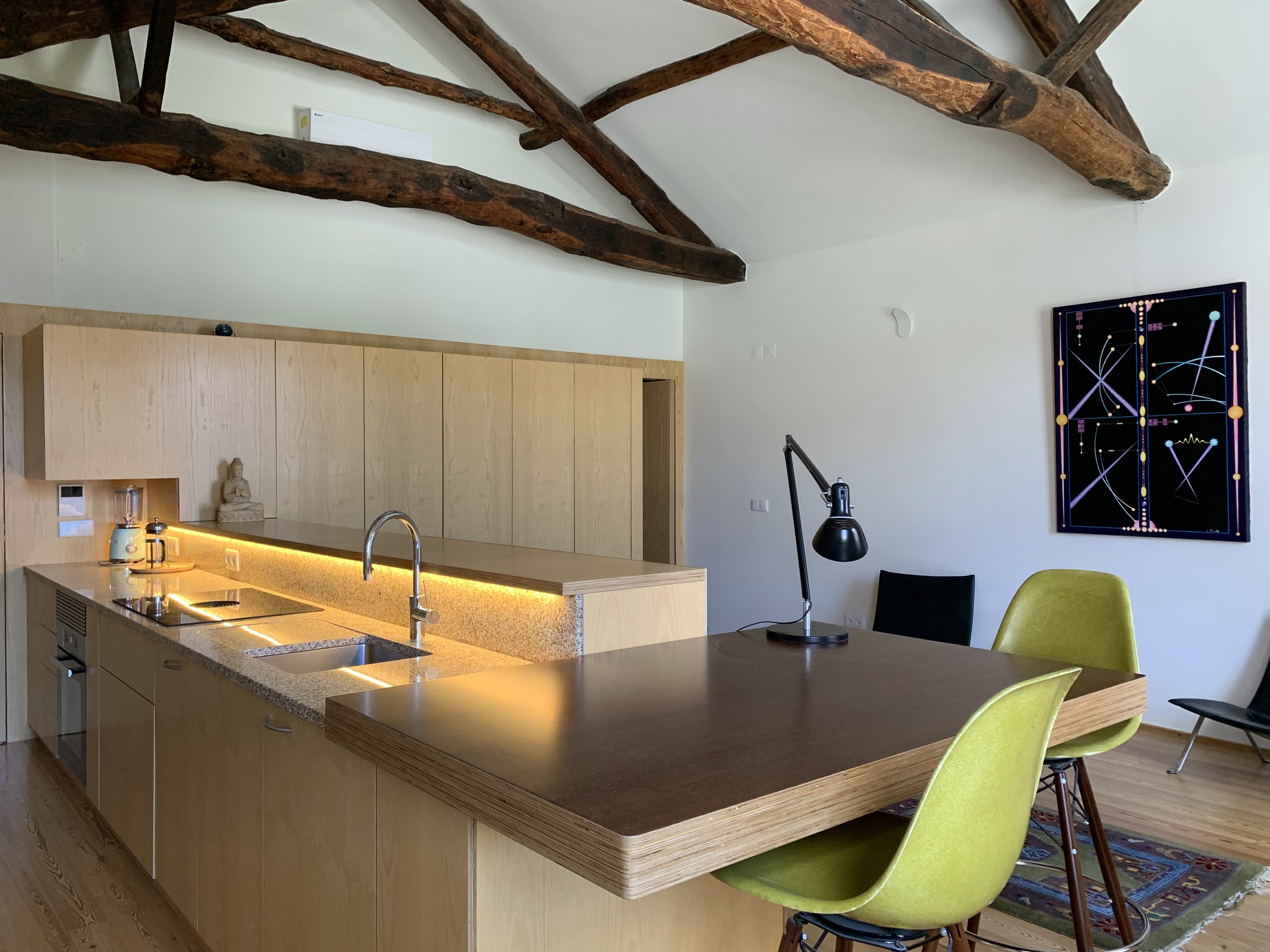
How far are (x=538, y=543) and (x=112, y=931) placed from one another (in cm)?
362

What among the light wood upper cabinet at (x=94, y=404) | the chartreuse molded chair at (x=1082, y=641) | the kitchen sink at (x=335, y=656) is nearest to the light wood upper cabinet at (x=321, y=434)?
the light wood upper cabinet at (x=94, y=404)

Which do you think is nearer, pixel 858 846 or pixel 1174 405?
pixel 858 846

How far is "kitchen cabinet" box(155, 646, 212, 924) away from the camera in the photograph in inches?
96.7

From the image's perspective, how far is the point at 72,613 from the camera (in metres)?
3.68

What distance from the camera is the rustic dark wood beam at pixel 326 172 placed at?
3.96m

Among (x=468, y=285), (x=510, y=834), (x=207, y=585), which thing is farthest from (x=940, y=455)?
(x=510, y=834)

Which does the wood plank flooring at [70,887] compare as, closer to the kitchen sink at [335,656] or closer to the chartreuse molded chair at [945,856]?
the kitchen sink at [335,656]

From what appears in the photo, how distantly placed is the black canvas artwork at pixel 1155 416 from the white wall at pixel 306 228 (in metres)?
3.20

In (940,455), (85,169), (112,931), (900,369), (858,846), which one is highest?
(85,169)

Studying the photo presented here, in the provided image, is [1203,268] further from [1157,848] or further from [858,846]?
[858,846]

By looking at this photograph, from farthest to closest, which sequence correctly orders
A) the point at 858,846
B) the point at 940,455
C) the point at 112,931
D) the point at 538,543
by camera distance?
the point at 538,543 < the point at 940,455 < the point at 112,931 < the point at 858,846

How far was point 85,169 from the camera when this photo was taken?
4.71 meters

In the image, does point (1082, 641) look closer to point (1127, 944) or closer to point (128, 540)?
point (1127, 944)

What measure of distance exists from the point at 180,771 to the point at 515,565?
43.9 inches
